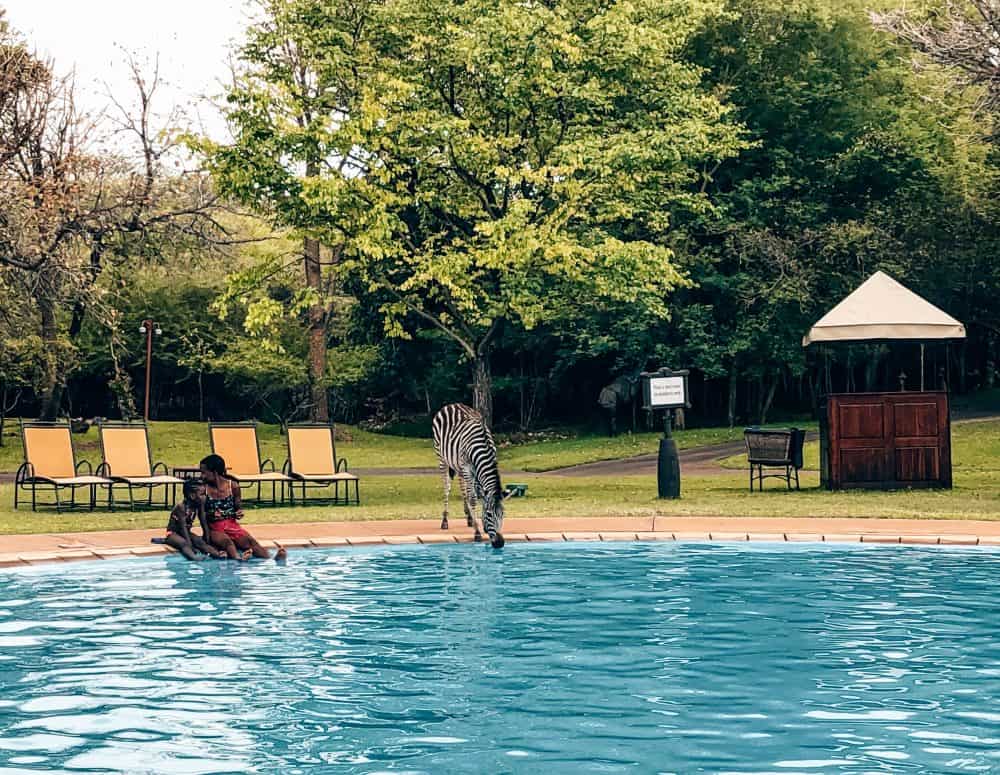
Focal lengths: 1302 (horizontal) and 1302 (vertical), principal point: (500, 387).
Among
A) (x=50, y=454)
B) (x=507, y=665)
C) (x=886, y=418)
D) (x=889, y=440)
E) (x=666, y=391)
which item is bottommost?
(x=507, y=665)

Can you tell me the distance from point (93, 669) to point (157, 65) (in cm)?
3548

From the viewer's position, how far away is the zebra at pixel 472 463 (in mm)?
15602

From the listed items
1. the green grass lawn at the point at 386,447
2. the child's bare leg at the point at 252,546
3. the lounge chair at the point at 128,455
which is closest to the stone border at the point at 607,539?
the child's bare leg at the point at 252,546

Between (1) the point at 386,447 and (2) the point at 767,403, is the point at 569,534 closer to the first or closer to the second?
(1) the point at 386,447

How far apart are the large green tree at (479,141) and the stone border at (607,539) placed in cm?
719

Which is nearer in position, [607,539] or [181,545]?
[181,545]

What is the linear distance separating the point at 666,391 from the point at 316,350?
26.0 metres

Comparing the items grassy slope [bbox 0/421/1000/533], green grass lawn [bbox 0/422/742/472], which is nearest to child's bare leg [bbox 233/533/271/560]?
grassy slope [bbox 0/421/1000/533]

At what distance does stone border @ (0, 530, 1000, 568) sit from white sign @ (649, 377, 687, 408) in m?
5.03

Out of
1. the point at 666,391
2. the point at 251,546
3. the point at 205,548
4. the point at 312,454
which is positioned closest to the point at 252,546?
the point at 251,546

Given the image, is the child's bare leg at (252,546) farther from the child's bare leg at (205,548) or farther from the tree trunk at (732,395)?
the tree trunk at (732,395)

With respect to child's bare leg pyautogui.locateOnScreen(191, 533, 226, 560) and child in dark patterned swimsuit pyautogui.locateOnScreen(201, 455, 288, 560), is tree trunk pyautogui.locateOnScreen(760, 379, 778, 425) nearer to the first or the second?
child in dark patterned swimsuit pyautogui.locateOnScreen(201, 455, 288, 560)

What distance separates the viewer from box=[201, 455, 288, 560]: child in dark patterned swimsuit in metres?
14.2

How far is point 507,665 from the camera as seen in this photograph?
9.15 meters
